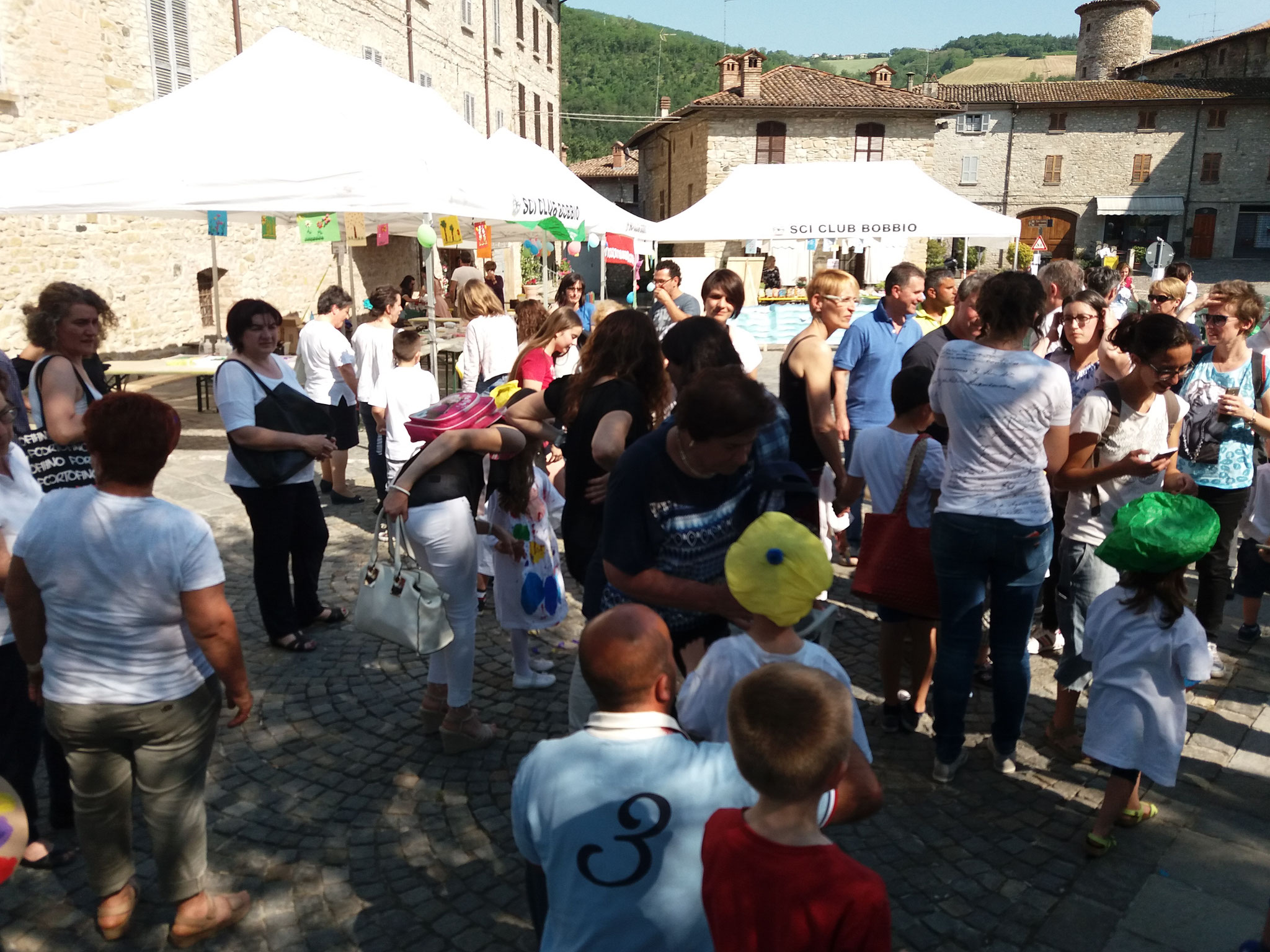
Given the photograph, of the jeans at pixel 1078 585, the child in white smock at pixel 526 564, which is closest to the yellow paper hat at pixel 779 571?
the child in white smock at pixel 526 564

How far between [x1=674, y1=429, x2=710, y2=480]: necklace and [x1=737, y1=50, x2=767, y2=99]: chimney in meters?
39.6

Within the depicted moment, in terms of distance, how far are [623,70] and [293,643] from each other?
103 metres

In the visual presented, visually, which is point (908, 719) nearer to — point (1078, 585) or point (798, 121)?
point (1078, 585)

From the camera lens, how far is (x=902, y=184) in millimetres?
12820

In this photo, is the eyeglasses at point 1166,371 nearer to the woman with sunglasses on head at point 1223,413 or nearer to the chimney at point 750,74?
the woman with sunglasses on head at point 1223,413

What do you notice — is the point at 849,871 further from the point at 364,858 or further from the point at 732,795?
the point at 364,858

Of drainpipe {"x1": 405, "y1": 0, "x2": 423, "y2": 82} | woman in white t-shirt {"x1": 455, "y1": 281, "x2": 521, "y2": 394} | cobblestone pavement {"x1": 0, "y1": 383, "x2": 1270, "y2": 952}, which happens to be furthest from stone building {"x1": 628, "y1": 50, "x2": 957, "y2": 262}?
cobblestone pavement {"x1": 0, "y1": 383, "x2": 1270, "y2": 952}

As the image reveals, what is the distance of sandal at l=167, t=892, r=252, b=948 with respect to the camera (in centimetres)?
275

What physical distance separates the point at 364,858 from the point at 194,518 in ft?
4.58

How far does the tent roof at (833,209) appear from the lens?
12242 mm

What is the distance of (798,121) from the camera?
39500mm

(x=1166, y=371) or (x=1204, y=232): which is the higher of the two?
(x=1204, y=232)

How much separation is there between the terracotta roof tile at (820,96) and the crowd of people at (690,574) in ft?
119

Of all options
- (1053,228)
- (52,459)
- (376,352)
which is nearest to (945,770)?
(52,459)
